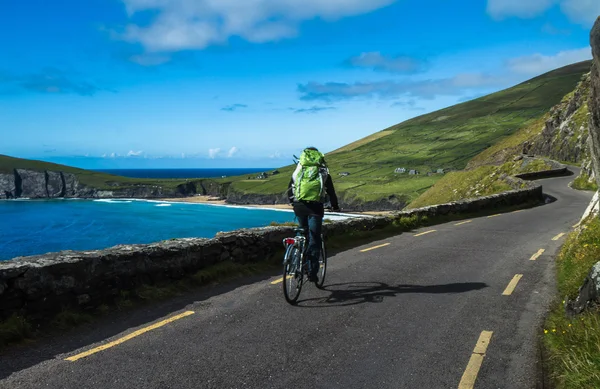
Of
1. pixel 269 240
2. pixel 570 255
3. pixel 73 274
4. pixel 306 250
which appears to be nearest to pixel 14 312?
pixel 73 274

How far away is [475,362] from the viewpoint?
5734 millimetres

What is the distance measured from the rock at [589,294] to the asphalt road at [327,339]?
698 millimetres

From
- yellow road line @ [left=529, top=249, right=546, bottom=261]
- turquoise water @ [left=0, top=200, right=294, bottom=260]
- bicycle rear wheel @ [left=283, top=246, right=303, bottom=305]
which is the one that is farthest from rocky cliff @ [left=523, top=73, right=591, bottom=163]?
turquoise water @ [left=0, top=200, right=294, bottom=260]

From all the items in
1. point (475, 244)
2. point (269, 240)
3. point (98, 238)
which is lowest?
point (98, 238)

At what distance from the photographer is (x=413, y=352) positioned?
602cm

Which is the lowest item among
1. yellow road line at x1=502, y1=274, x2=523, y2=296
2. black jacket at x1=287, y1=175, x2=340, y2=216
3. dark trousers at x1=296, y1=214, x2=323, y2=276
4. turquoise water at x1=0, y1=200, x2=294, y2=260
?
turquoise water at x1=0, y1=200, x2=294, y2=260

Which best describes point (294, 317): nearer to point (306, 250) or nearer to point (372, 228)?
point (306, 250)

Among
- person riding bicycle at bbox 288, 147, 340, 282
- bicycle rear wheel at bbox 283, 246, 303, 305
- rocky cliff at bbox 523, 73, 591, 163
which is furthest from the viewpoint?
rocky cliff at bbox 523, 73, 591, 163

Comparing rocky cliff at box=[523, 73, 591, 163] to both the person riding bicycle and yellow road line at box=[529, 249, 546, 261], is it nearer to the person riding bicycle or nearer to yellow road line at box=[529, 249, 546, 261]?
yellow road line at box=[529, 249, 546, 261]

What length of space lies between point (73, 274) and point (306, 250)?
4022mm

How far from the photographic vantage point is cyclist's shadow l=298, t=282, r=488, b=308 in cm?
830

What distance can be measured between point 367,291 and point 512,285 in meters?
3.39

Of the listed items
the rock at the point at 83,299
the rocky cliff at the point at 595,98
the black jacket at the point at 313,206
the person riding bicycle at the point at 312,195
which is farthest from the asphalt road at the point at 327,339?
the rocky cliff at the point at 595,98

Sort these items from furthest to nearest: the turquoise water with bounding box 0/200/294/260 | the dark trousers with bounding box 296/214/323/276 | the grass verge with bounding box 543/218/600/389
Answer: the turquoise water with bounding box 0/200/294/260
the dark trousers with bounding box 296/214/323/276
the grass verge with bounding box 543/218/600/389
